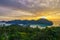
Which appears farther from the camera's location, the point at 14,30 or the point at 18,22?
the point at 14,30

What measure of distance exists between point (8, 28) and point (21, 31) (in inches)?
8.1

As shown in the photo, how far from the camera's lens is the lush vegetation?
8.49 feet

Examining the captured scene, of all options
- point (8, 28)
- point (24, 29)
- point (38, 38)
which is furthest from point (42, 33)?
point (8, 28)

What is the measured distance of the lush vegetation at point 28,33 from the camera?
259cm

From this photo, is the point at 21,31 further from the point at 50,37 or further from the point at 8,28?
the point at 50,37

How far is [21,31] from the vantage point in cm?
268

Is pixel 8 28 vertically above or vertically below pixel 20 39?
above

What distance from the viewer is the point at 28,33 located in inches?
105

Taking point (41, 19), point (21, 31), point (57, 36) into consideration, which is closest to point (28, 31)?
point (21, 31)

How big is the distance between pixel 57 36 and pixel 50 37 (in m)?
0.12

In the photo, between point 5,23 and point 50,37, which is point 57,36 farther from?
point 5,23

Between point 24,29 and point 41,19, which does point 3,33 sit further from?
point 41,19

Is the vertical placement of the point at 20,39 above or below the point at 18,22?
below

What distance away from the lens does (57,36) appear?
2668mm
